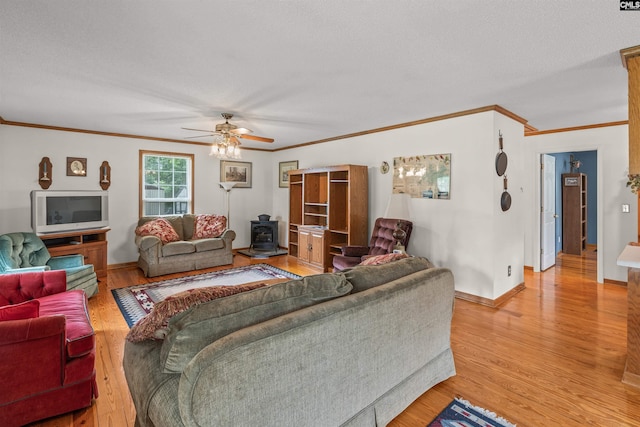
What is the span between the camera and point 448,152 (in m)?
4.29

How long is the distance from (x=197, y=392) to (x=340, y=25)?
83.1 inches

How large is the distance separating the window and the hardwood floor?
2.23 m

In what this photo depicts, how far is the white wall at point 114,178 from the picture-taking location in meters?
4.87

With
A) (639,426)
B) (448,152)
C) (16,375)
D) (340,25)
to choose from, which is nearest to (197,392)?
(16,375)

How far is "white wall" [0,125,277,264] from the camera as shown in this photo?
16.0 ft

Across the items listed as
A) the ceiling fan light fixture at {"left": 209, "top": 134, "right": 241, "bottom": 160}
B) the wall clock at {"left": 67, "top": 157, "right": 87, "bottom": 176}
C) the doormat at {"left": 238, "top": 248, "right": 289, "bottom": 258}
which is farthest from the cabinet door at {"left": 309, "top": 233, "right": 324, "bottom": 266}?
the wall clock at {"left": 67, "top": 157, "right": 87, "bottom": 176}

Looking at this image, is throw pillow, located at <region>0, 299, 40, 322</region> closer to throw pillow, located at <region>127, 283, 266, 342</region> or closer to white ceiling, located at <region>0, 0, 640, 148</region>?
throw pillow, located at <region>127, 283, 266, 342</region>

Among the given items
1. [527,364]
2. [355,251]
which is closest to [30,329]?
[527,364]

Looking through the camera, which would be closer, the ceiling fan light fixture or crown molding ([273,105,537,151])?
crown molding ([273,105,537,151])

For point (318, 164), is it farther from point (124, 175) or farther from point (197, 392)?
point (197, 392)

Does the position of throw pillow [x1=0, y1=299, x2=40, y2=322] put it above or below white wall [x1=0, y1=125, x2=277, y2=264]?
below

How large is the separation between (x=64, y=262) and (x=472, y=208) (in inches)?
206

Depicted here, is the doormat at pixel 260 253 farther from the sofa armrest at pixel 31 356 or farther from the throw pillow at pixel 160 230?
the sofa armrest at pixel 31 356

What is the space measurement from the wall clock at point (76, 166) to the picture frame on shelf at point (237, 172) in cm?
241
